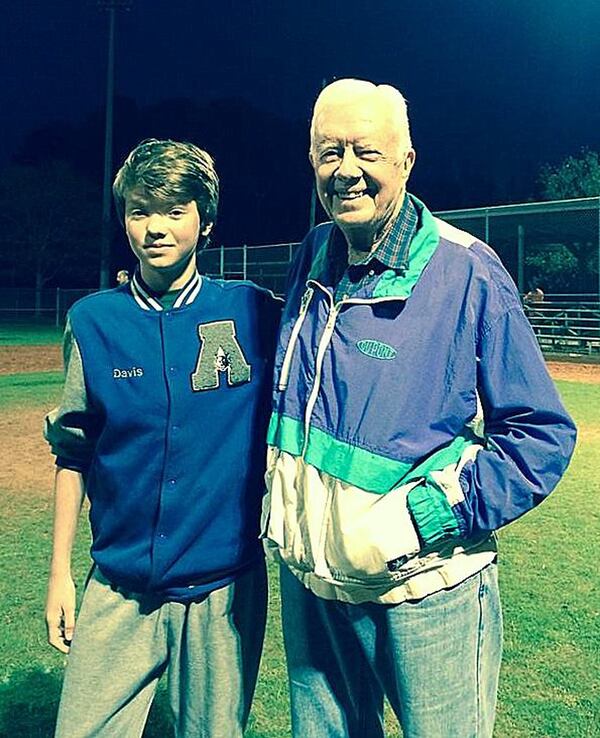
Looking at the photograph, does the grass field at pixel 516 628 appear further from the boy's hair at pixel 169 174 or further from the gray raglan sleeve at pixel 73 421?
the boy's hair at pixel 169 174

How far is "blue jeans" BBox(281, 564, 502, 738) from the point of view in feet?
6.07

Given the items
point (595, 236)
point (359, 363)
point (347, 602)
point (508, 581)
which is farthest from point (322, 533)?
point (595, 236)

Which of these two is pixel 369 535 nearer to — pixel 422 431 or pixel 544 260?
pixel 422 431

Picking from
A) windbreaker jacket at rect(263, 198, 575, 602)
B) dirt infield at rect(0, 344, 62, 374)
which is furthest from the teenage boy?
dirt infield at rect(0, 344, 62, 374)

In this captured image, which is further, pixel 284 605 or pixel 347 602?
pixel 284 605

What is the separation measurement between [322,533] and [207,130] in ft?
171

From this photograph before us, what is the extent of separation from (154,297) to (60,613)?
0.77m

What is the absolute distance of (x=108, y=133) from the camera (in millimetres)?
27641

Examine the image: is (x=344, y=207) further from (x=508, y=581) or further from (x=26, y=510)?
(x=26, y=510)

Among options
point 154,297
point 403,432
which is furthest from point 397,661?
point 154,297

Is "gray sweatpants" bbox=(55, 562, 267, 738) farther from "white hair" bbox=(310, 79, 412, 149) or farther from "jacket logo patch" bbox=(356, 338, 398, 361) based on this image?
"white hair" bbox=(310, 79, 412, 149)

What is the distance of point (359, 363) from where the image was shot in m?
1.80

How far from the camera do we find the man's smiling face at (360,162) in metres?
1.83

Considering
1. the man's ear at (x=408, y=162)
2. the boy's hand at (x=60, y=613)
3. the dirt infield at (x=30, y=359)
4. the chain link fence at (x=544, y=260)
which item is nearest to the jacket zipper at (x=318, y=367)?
the man's ear at (x=408, y=162)
